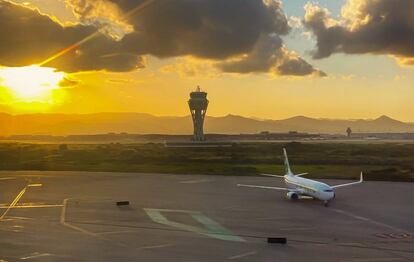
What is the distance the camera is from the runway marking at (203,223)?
33219mm

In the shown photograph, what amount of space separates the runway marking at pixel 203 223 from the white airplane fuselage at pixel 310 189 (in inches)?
508

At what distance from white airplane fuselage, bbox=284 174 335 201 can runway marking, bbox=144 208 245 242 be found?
508 inches

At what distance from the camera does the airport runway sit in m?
27.8

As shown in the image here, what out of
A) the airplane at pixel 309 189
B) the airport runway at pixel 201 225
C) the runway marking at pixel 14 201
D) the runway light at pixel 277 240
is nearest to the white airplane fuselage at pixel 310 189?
the airplane at pixel 309 189

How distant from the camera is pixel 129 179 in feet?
272

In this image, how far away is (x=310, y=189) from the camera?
5072 cm

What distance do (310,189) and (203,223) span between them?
16.2 meters

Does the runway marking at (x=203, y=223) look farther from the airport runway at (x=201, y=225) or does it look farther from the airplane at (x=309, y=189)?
the airplane at (x=309, y=189)

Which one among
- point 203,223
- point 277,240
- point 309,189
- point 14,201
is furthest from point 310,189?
point 14,201

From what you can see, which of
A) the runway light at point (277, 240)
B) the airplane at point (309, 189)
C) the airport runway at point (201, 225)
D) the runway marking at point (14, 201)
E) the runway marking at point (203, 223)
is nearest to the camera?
the airport runway at point (201, 225)

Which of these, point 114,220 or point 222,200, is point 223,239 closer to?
point 114,220

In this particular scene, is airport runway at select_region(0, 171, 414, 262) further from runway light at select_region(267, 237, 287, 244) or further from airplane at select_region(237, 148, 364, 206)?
airplane at select_region(237, 148, 364, 206)

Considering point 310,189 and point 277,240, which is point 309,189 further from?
point 277,240

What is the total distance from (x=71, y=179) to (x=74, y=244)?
5518 cm
